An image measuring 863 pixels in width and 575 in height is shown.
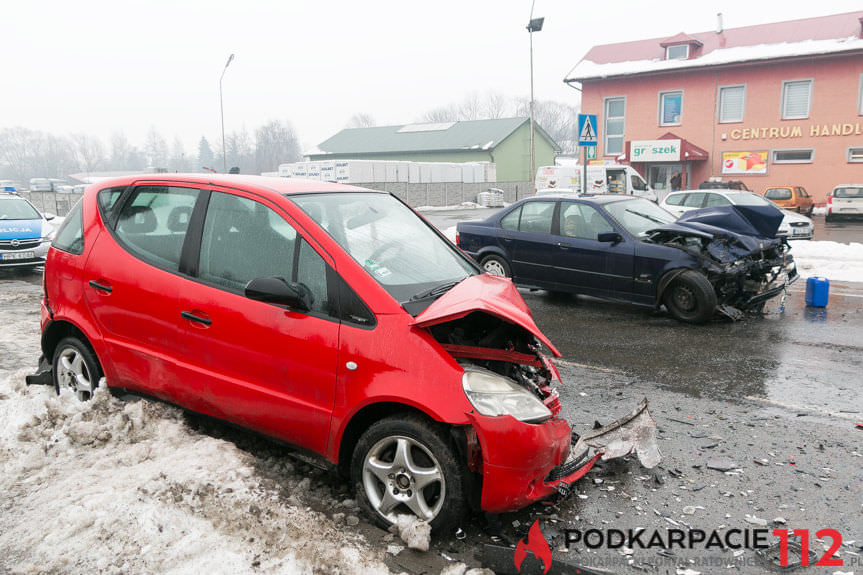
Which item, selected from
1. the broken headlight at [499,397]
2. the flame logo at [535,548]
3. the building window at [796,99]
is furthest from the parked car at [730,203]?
the building window at [796,99]

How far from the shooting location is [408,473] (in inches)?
123

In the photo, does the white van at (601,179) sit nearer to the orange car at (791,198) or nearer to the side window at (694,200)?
the side window at (694,200)

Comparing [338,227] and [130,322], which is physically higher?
[338,227]

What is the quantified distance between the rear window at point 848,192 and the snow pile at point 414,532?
28985 mm

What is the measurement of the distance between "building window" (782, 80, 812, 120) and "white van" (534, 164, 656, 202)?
40.3ft

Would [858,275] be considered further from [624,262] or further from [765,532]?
[765,532]

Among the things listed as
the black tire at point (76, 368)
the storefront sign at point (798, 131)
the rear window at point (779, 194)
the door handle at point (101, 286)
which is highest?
the storefront sign at point (798, 131)

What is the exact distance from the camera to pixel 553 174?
25.6 meters


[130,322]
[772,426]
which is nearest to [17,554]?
[130,322]

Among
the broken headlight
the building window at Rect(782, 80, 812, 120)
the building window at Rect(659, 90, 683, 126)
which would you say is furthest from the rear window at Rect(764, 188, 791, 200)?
the broken headlight

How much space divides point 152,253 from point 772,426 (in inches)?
175

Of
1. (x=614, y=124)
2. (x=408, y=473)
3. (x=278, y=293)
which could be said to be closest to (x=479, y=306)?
(x=408, y=473)

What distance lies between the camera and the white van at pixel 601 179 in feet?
78.8

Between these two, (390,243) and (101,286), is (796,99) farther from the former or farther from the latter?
(101,286)
